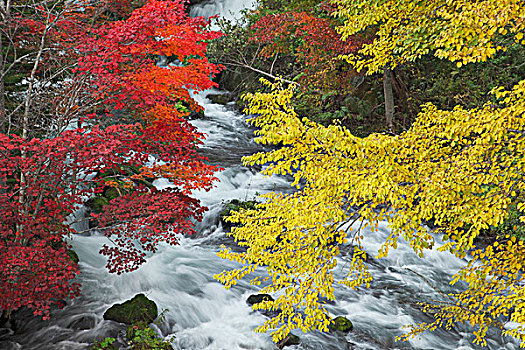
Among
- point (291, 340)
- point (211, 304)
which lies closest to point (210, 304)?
point (211, 304)

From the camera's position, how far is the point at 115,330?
19.7 feet

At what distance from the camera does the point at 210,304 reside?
7.38 m

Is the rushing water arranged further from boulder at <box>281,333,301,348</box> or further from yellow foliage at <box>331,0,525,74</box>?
yellow foliage at <box>331,0,525,74</box>

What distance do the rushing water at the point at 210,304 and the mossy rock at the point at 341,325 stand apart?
129 millimetres

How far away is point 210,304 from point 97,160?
3.38 metres

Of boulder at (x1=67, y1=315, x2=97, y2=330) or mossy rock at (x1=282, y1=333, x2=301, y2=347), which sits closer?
boulder at (x1=67, y1=315, x2=97, y2=330)

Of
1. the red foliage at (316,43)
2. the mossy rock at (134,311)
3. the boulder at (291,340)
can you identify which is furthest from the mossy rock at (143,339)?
the red foliage at (316,43)

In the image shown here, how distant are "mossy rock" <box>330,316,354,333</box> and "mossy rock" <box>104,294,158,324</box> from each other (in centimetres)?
307

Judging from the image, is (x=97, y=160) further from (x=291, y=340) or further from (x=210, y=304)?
(x=291, y=340)

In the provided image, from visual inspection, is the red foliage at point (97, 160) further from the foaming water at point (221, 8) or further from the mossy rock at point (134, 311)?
the foaming water at point (221, 8)

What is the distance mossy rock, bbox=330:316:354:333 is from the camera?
22.8 feet

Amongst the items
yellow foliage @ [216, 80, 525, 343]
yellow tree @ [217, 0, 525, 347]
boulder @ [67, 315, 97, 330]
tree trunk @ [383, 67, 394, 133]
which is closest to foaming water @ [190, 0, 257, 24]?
tree trunk @ [383, 67, 394, 133]

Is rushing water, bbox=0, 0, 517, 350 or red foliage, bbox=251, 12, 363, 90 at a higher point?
red foliage, bbox=251, 12, 363, 90

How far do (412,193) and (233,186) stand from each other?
9.45m
